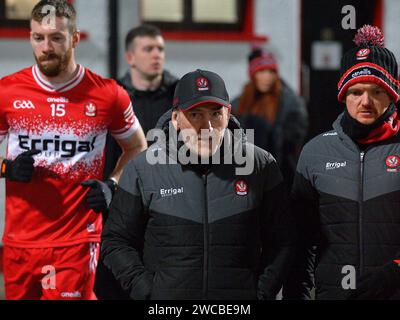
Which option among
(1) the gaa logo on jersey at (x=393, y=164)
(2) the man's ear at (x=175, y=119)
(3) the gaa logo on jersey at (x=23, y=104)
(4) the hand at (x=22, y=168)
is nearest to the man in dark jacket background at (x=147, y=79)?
(3) the gaa logo on jersey at (x=23, y=104)

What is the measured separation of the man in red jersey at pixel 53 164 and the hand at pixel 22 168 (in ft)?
0.05

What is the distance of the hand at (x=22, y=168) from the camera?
512 cm

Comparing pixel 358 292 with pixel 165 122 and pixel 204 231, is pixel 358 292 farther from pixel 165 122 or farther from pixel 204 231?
pixel 165 122

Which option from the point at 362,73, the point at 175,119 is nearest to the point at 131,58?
the point at 175,119

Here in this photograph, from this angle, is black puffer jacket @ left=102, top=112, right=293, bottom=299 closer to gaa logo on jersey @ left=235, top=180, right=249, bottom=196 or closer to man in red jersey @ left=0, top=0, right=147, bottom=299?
gaa logo on jersey @ left=235, top=180, right=249, bottom=196

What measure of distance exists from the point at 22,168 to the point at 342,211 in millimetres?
1791

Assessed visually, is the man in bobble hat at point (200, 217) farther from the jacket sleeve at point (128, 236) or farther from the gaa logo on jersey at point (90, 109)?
the gaa logo on jersey at point (90, 109)

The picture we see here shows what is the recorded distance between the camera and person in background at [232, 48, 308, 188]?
8648mm

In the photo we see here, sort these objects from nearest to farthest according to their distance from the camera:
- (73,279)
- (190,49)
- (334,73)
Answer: (73,279) < (190,49) < (334,73)

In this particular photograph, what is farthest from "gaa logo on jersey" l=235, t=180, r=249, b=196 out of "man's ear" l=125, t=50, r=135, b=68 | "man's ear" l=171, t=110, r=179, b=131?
"man's ear" l=125, t=50, r=135, b=68

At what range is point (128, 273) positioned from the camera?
4.16 m

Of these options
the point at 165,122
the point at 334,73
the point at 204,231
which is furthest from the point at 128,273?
the point at 334,73

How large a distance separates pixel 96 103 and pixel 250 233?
1631mm
